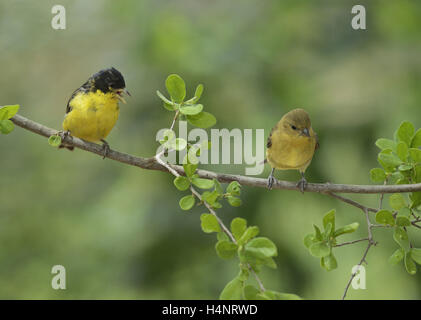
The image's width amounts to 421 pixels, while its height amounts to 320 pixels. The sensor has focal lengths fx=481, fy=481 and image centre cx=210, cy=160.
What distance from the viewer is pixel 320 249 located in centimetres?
173

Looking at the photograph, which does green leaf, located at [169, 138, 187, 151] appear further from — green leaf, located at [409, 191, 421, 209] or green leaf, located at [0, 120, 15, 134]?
green leaf, located at [409, 191, 421, 209]

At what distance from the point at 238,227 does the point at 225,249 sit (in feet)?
0.26

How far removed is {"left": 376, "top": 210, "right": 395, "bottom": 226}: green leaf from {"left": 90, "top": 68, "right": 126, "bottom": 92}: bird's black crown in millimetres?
1601

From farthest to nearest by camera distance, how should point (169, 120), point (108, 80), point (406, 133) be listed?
point (169, 120), point (108, 80), point (406, 133)

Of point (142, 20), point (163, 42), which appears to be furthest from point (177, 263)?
point (142, 20)

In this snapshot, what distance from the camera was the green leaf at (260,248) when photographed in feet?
4.75

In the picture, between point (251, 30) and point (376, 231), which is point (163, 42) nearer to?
point (251, 30)

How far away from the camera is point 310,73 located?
496 cm

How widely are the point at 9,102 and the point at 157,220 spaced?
289cm

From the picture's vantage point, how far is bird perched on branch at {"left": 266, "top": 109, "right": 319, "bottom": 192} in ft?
9.29

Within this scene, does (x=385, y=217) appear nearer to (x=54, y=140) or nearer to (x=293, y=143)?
(x=293, y=143)

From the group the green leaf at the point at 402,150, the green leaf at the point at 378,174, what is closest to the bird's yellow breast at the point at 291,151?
the green leaf at the point at 378,174

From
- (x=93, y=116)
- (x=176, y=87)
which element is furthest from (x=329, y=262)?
(x=93, y=116)

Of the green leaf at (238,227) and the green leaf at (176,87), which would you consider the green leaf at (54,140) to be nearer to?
the green leaf at (176,87)
